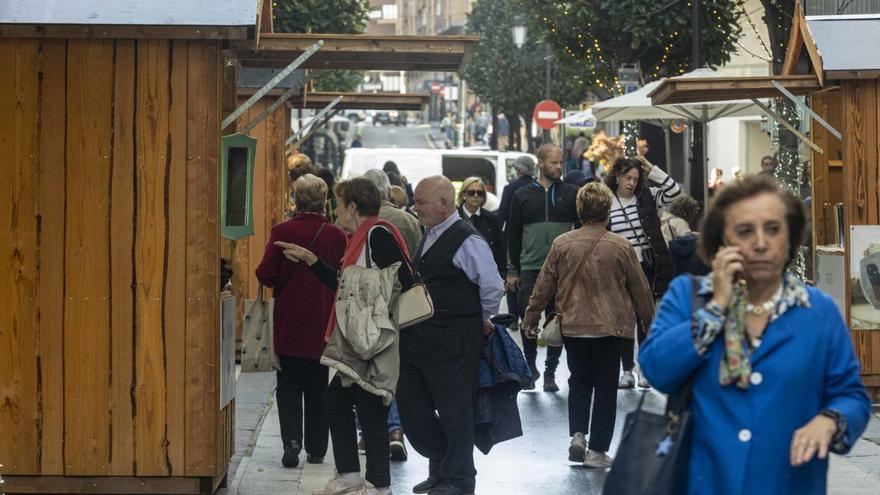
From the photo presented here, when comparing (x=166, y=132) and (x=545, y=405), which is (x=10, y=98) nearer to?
(x=166, y=132)

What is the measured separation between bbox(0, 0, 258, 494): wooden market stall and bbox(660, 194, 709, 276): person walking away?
4979 millimetres

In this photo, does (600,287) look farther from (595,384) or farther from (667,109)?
(667,109)

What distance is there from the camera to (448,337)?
Result: 838 cm

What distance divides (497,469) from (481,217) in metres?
4.56

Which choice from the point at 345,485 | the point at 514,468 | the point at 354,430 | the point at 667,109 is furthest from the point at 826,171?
the point at 667,109

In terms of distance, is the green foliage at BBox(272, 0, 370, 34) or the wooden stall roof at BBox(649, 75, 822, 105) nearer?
the wooden stall roof at BBox(649, 75, 822, 105)

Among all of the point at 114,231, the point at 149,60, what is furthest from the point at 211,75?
the point at 114,231

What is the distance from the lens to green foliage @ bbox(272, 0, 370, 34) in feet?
69.2

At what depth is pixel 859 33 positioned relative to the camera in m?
11.1

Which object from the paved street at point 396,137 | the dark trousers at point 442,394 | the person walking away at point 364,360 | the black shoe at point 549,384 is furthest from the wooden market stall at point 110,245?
the paved street at point 396,137

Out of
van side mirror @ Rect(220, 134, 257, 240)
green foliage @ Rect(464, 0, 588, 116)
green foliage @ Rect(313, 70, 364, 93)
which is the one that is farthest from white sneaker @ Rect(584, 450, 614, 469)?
green foliage @ Rect(464, 0, 588, 116)

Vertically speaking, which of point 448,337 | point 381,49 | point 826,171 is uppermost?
point 381,49

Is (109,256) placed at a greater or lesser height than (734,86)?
lesser

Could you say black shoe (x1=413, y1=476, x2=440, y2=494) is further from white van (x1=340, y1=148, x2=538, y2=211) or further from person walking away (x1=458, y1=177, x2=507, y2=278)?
white van (x1=340, y1=148, x2=538, y2=211)
